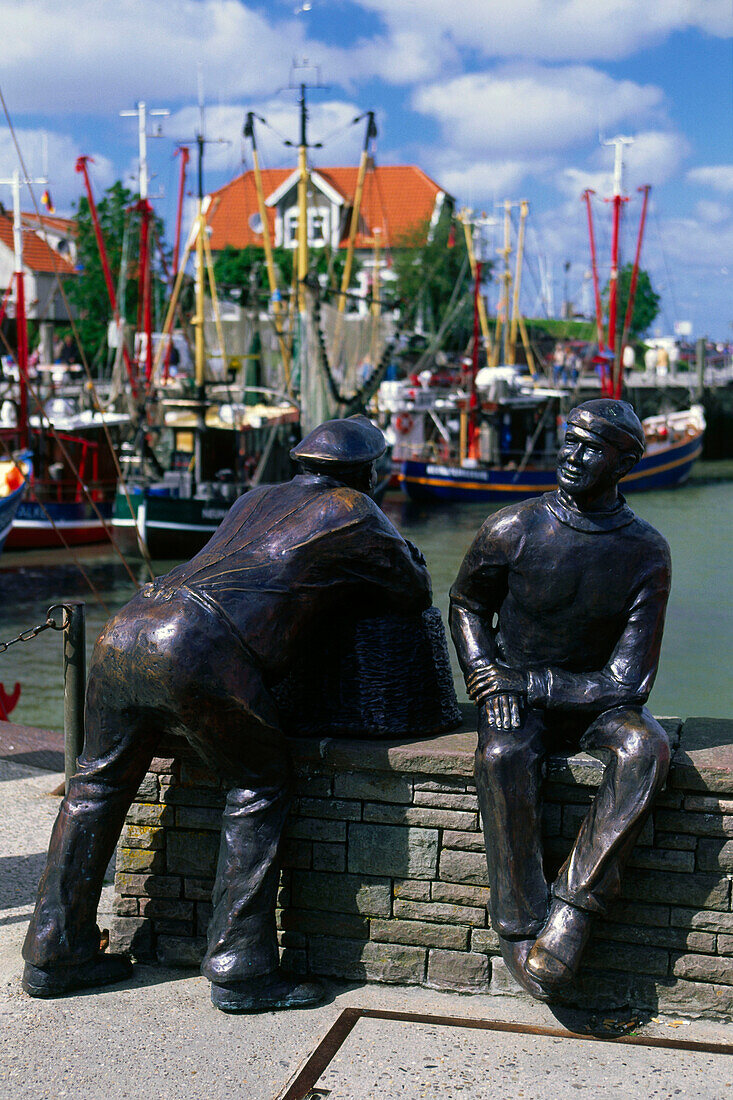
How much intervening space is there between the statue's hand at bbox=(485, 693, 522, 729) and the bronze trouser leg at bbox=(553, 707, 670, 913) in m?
0.30

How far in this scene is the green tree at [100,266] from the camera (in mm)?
38125

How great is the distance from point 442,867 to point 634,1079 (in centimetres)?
83

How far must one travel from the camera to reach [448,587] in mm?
19859

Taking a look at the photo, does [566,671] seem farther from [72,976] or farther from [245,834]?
[72,976]

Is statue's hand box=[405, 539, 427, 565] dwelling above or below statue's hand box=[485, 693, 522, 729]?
above

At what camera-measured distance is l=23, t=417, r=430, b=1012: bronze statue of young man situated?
332 cm

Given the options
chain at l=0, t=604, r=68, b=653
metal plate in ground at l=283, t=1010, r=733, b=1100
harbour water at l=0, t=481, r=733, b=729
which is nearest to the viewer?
metal plate in ground at l=283, t=1010, r=733, b=1100

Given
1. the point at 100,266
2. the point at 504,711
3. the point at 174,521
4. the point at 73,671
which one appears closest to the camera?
the point at 504,711

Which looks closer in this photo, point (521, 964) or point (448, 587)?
point (521, 964)

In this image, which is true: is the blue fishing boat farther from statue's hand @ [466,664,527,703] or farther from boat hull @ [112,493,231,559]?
statue's hand @ [466,664,527,703]

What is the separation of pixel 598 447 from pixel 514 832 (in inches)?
46.0

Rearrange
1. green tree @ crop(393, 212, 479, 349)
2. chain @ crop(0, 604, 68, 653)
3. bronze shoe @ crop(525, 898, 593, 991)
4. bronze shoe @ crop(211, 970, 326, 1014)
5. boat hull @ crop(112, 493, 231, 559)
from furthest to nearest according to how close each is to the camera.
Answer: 1. green tree @ crop(393, 212, 479, 349)
2. boat hull @ crop(112, 493, 231, 559)
3. chain @ crop(0, 604, 68, 653)
4. bronze shoe @ crop(211, 970, 326, 1014)
5. bronze shoe @ crop(525, 898, 593, 991)

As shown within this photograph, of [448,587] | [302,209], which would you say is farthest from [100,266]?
[448,587]

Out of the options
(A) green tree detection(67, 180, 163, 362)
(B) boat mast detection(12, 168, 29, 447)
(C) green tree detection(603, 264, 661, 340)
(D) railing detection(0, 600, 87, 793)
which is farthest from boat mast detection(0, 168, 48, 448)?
(C) green tree detection(603, 264, 661, 340)
